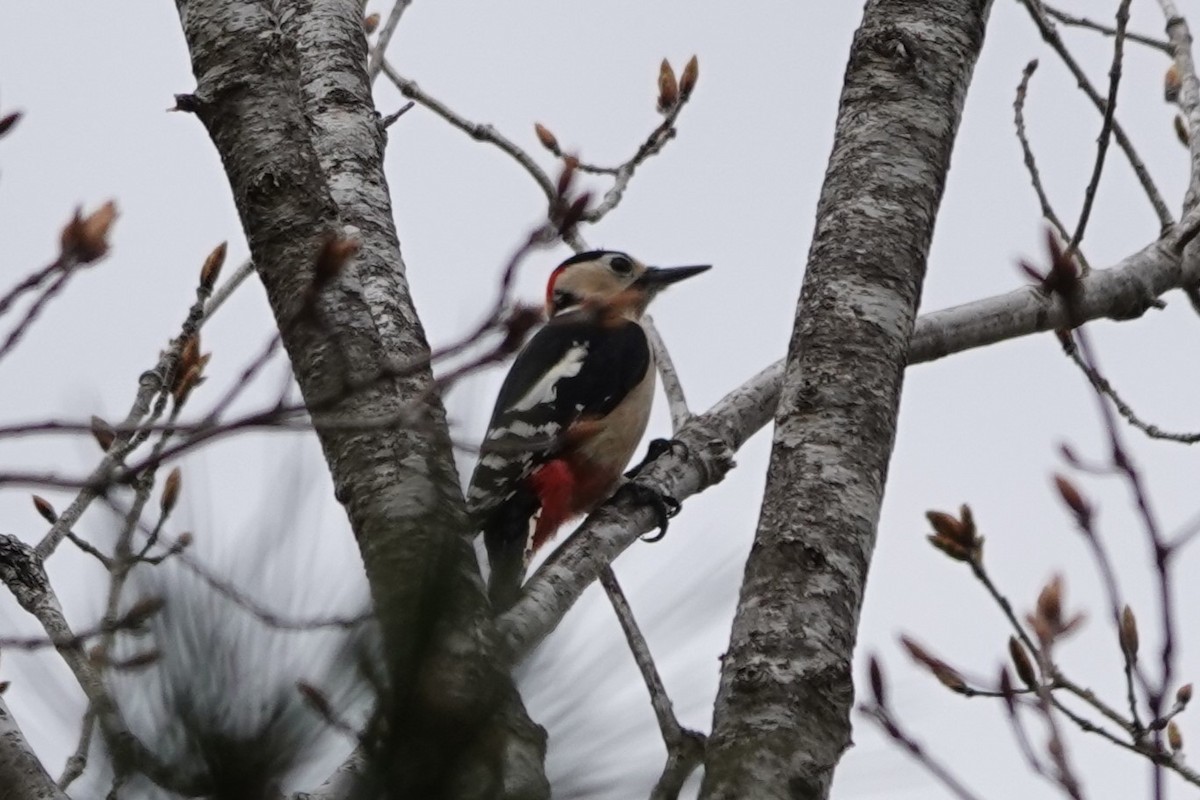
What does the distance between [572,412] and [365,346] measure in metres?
3.55

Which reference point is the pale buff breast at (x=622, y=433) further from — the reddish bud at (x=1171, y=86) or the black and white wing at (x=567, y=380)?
the reddish bud at (x=1171, y=86)

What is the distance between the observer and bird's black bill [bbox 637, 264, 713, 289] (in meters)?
6.69

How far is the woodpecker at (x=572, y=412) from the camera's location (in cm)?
495

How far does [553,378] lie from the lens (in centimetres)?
591

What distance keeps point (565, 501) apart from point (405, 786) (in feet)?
12.9

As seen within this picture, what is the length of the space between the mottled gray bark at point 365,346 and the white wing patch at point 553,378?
2480 millimetres

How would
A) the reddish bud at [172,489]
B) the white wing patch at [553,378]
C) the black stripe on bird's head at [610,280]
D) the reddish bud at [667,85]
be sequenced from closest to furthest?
the reddish bud at [172,489], the reddish bud at [667,85], the white wing patch at [553,378], the black stripe on bird's head at [610,280]

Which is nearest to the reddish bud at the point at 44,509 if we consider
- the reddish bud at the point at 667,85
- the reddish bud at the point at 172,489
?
the reddish bud at the point at 172,489

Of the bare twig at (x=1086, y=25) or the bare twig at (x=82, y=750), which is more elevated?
the bare twig at (x=1086, y=25)

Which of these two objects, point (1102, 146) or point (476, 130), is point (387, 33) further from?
point (1102, 146)

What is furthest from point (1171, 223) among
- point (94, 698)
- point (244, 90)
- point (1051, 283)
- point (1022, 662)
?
point (94, 698)

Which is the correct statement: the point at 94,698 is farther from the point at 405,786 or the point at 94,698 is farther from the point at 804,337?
the point at 804,337

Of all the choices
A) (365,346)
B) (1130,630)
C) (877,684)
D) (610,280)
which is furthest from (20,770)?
(610,280)

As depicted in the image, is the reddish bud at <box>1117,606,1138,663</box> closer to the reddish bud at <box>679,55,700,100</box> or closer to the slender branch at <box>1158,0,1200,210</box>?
the slender branch at <box>1158,0,1200,210</box>
